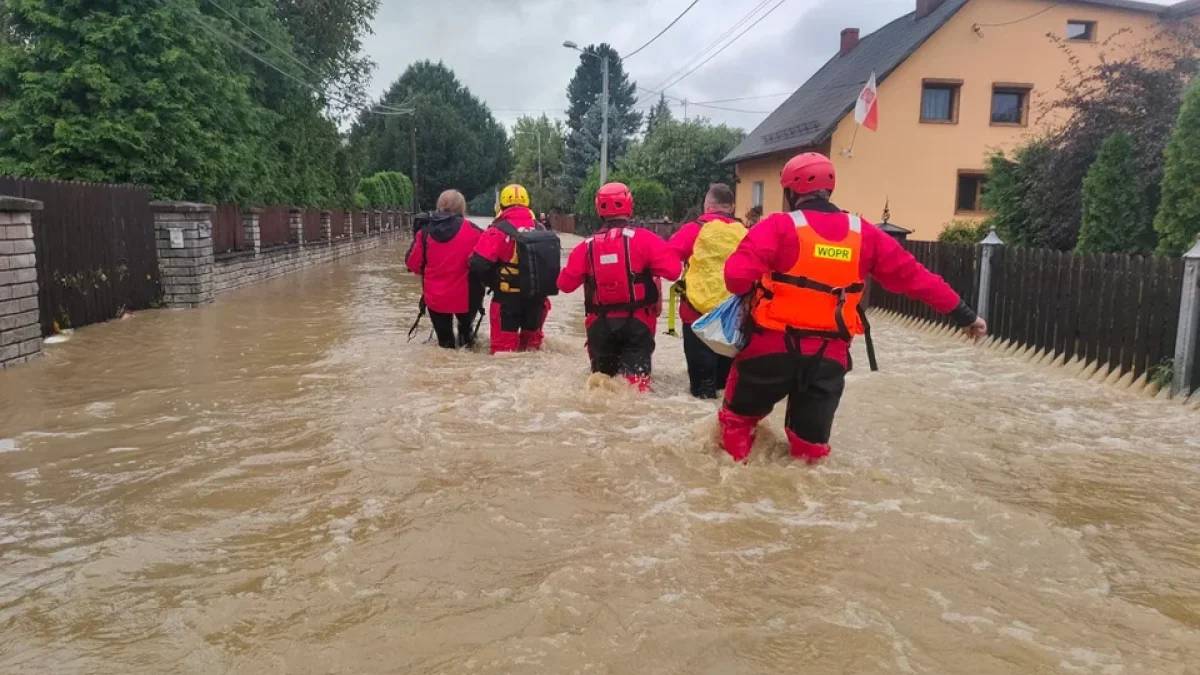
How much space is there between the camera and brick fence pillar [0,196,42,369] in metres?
7.17

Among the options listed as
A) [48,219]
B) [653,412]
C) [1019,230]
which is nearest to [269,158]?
[48,219]

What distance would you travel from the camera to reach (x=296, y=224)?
20641 millimetres

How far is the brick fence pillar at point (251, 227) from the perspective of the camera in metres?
16.5

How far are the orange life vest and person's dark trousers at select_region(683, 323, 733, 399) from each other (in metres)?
2.15

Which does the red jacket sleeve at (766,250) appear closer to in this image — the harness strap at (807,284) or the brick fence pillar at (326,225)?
the harness strap at (807,284)

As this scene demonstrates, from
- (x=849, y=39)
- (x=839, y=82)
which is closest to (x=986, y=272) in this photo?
(x=839, y=82)

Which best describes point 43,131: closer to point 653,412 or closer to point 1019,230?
point 653,412

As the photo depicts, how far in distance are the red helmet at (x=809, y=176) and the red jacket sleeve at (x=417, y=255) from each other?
15.1 ft

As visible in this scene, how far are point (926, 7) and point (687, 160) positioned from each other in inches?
555

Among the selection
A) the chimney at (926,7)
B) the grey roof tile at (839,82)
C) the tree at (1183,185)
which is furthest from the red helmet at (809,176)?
the chimney at (926,7)

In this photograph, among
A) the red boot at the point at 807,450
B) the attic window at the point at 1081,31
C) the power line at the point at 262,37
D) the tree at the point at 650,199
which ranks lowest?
the red boot at the point at 807,450

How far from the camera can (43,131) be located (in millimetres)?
12859

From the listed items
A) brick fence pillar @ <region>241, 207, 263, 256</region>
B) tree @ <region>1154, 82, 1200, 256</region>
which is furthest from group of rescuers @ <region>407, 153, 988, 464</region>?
brick fence pillar @ <region>241, 207, 263, 256</region>

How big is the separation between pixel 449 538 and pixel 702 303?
298cm
